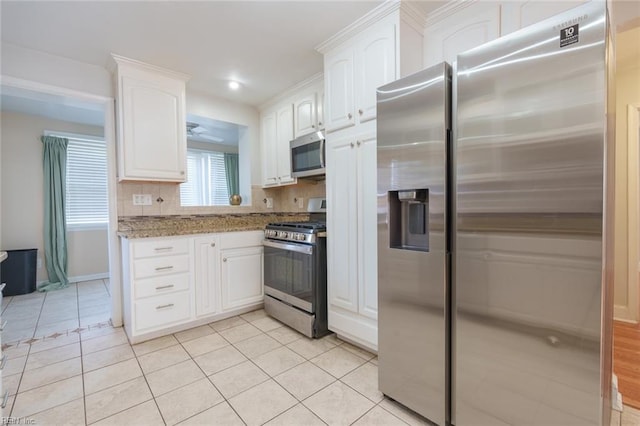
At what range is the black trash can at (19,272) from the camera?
362 centimetres

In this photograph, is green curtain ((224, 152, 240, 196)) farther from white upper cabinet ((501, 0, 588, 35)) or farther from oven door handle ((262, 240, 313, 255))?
white upper cabinet ((501, 0, 588, 35))

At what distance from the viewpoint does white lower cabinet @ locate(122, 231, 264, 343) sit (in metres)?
2.36

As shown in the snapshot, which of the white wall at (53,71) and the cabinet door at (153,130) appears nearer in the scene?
the white wall at (53,71)

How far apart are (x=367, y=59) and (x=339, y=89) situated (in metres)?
0.30

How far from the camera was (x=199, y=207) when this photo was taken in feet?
10.8

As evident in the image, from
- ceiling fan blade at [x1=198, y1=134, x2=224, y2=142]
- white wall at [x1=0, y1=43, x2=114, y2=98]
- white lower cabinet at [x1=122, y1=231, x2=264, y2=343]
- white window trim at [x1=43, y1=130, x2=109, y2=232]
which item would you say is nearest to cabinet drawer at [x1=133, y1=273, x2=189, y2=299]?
white lower cabinet at [x1=122, y1=231, x2=264, y2=343]

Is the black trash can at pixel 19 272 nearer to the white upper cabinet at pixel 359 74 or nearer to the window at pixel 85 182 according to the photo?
the window at pixel 85 182

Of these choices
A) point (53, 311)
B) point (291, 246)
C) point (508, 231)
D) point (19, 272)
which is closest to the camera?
point (508, 231)

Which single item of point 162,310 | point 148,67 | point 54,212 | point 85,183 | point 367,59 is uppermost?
point 148,67

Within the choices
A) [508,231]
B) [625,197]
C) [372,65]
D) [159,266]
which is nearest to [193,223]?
[159,266]

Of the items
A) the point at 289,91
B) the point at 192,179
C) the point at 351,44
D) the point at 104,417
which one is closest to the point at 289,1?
the point at 351,44

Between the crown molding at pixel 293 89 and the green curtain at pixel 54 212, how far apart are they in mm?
3094

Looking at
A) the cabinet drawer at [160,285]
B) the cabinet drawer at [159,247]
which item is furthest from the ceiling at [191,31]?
the cabinet drawer at [160,285]

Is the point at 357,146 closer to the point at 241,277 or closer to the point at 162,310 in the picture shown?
the point at 241,277
